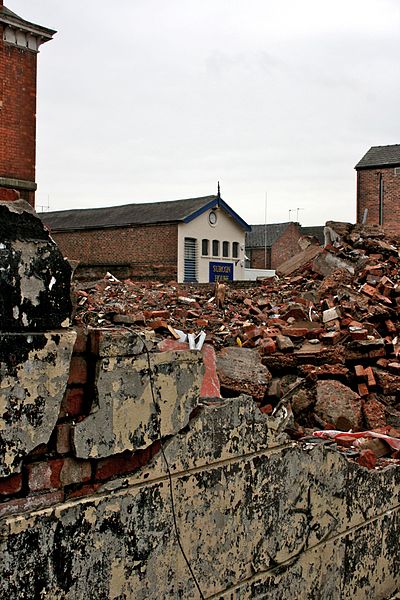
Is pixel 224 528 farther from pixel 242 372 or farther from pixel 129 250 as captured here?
pixel 129 250

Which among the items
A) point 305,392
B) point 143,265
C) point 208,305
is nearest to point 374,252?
point 208,305

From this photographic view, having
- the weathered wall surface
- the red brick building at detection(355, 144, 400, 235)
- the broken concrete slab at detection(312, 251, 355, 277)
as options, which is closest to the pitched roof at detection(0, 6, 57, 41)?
the broken concrete slab at detection(312, 251, 355, 277)

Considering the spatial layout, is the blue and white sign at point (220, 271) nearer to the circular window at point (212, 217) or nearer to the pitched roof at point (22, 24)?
the circular window at point (212, 217)

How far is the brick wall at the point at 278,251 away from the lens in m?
50.5

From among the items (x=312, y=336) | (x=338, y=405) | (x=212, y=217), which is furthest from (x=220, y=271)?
(x=338, y=405)

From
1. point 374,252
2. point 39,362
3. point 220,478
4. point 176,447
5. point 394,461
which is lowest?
point 394,461

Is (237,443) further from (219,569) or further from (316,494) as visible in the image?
(316,494)

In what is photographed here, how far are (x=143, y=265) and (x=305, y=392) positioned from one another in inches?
1080

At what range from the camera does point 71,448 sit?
270 cm

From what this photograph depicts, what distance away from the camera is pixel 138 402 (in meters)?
2.94

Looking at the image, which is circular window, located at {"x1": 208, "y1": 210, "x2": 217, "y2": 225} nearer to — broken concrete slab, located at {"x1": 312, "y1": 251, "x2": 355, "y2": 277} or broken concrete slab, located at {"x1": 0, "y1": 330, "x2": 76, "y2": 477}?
broken concrete slab, located at {"x1": 312, "y1": 251, "x2": 355, "y2": 277}

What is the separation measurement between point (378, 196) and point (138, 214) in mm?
13396

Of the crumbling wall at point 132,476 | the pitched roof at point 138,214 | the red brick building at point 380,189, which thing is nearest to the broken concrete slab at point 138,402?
the crumbling wall at point 132,476

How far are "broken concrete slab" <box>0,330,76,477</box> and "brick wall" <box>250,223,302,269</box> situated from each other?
47877mm
